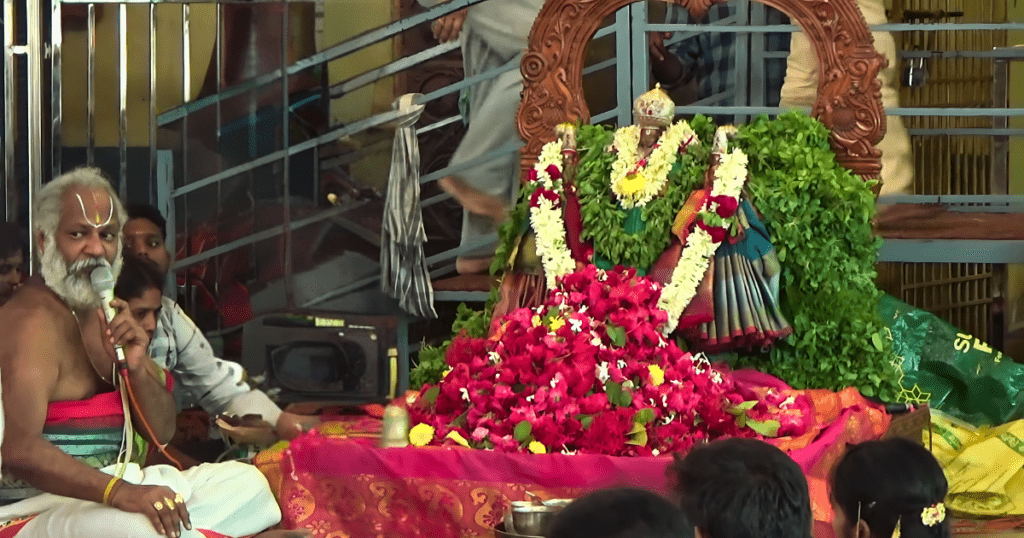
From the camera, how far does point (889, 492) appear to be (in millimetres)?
2807

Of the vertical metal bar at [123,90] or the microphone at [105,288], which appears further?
the vertical metal bar at [123,90]

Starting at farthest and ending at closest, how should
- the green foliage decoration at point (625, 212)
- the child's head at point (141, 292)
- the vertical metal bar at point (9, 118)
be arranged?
the vertical metal bar at point (9, 118) < the green foliage decoration at point (625, 212) < the child's head at point (141, 292)

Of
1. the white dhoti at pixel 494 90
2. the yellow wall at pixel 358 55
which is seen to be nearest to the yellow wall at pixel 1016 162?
the white dhoti at pixel 494 90

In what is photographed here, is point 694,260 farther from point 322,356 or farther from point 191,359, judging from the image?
point 191,359

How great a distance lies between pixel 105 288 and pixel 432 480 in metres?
1.28

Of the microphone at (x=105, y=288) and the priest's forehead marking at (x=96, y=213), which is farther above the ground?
the priest's forehead marking at (x=96, y=213)

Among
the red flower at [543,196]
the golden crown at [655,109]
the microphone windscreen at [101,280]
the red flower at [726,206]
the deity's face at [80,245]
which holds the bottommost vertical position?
the microphone windscreen at [101,280]

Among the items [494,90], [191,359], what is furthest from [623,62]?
[191,359]

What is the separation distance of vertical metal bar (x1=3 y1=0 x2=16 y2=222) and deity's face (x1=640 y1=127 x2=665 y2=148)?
2.84 m

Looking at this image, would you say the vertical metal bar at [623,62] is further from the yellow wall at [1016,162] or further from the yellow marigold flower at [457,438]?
the yellow marigold flower at [457,438]

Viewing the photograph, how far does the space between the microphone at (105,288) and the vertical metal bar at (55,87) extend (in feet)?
8.21

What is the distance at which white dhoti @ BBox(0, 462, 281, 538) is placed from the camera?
158 inches

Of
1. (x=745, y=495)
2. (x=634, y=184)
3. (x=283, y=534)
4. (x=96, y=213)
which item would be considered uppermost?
(x=634, y=184)

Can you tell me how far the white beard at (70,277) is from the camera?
14.0 feet
